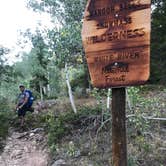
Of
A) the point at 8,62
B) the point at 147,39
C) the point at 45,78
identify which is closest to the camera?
the point at 147,39

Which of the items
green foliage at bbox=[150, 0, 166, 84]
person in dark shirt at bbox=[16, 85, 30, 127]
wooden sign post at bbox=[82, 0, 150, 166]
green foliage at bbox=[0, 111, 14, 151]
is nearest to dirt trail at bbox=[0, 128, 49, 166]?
green foliage at bbox=[0, 111, 14, 151]

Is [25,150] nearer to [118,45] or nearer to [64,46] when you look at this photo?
[64,46]

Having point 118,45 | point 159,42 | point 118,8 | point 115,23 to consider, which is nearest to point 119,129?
point 118,45

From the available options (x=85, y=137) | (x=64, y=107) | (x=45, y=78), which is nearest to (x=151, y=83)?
(x=45, y=78)

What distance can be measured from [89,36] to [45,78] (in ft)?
58.1

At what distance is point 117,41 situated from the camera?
3.15 meters

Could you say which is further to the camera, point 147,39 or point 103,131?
point 103,131

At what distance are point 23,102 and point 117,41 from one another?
1003cm

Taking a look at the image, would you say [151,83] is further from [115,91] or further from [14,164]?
[115,91]

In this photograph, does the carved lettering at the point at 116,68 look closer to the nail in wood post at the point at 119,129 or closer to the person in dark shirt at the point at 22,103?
the nail in wood post at the point at 119,129

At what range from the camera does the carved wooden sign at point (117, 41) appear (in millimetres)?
3055

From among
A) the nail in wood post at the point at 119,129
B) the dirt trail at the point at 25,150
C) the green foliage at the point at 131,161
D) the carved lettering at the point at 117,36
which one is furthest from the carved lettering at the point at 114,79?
the dirt trail at the point at 25,150

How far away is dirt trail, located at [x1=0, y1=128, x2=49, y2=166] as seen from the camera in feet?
31.8

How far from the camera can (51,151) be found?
9.76m
